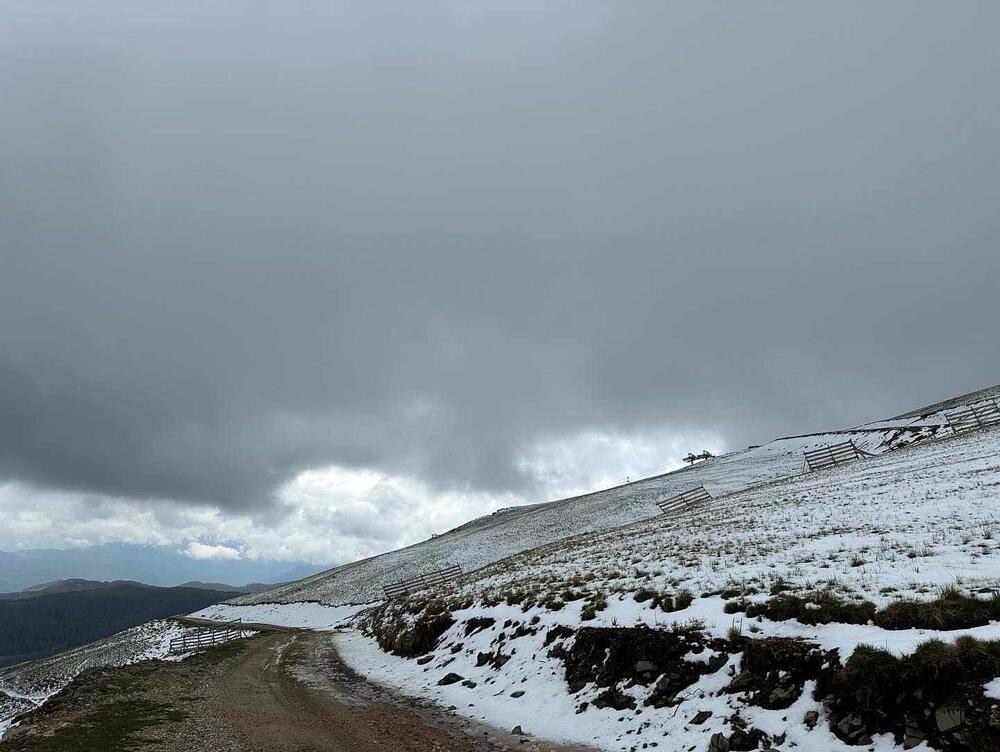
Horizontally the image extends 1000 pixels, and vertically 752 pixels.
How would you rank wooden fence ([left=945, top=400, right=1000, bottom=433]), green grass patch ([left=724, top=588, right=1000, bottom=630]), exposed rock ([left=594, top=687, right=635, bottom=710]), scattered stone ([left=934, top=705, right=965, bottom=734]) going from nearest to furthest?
1. scattered stone ([left=934, top=705, right=965, bottom=734])
2. green grass patch ([left=724, top=588, right=1000, bottom=630])
3. exposed rock ([left=594, top=687, right=635, bottom=710])
4. wooden fence ([left=945, top=400, right=1000, bottom=433])

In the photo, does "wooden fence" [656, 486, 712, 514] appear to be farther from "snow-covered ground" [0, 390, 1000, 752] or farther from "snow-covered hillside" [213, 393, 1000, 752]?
"snow-covered hillside" [213, 393, 1000, 752]

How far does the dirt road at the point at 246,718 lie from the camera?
480 inches

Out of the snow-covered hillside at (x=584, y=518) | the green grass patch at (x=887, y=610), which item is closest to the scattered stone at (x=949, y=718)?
the green grass patch at (x=887, y=610)

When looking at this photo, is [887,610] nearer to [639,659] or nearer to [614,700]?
[639,659]

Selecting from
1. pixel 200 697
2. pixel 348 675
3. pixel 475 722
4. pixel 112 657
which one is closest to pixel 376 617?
pixel 348 675

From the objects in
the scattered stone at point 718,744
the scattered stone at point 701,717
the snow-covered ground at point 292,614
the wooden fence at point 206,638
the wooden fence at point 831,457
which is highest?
the wooden fence at point 831,457

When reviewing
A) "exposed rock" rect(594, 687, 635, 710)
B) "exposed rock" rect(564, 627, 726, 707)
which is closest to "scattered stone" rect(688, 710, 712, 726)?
"exposed rock" rect(564, 627, 726, 707)

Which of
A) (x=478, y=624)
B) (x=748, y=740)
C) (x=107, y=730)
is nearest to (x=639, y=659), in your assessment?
(x=748, y=740)

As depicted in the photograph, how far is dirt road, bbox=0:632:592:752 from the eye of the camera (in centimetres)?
1218

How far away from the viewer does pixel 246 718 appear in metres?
15.1

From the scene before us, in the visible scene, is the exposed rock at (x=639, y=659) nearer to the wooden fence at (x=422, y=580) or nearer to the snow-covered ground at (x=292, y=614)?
the snow-covered ground at (x=292, y=614)

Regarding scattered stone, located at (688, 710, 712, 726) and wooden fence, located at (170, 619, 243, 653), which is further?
wooden fence, located at (170, 619, 243, 653)

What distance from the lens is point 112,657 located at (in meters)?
43.7

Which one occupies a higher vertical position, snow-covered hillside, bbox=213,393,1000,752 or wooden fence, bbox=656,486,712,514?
wooden fence, bbox=656,486,712,514
